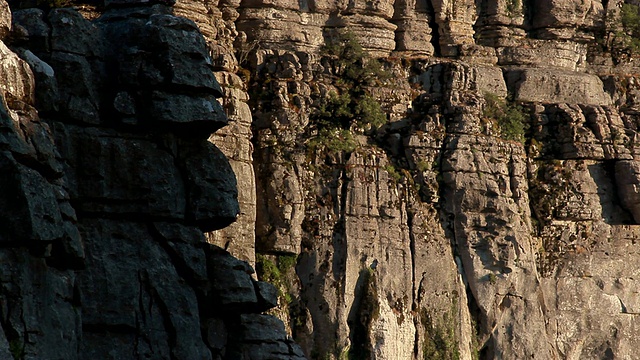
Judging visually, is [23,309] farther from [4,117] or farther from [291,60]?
[291,60]

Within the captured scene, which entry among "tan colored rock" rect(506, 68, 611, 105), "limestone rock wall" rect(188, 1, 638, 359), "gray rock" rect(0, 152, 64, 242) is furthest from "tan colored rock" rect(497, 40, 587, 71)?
"gray rock" rect(0, 152, 64, 242)

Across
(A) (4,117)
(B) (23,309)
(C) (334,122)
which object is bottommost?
(B) (23,309)

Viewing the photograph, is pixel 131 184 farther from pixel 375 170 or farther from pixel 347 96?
pixel 347 96

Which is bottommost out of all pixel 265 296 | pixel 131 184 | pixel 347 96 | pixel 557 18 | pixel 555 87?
pixel 265 296

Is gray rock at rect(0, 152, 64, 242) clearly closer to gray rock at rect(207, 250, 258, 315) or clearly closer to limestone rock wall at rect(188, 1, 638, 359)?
gray rock at rect(207, 250, 258, 315)

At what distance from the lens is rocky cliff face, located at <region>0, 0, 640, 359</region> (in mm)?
42938

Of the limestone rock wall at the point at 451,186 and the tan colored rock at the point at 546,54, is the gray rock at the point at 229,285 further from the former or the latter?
the tan colored rock at the point at 546,54

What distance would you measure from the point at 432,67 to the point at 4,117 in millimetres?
27767

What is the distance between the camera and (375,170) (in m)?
60.9

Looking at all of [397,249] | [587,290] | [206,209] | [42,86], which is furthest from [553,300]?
[42,86]

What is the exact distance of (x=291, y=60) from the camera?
2409 inches

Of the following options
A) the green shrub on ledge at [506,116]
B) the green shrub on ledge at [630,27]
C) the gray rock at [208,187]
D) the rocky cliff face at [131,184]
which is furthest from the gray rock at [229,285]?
the green shrub on ledge at [630,27]

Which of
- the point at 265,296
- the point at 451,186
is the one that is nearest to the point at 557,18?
the point at 451,186

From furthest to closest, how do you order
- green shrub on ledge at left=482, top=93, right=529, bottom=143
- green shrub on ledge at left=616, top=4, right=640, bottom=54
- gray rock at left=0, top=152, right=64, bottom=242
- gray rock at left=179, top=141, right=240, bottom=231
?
green shrub on ledge at left=616, top=4, right=640, bottom=54
green shrub on ledge at left=482, top=93, right=529, bottom=143
gray rock at left=179, top=141, right=240, bottom=231
gray rock at left=0, top=152, right=64, bottom=242
